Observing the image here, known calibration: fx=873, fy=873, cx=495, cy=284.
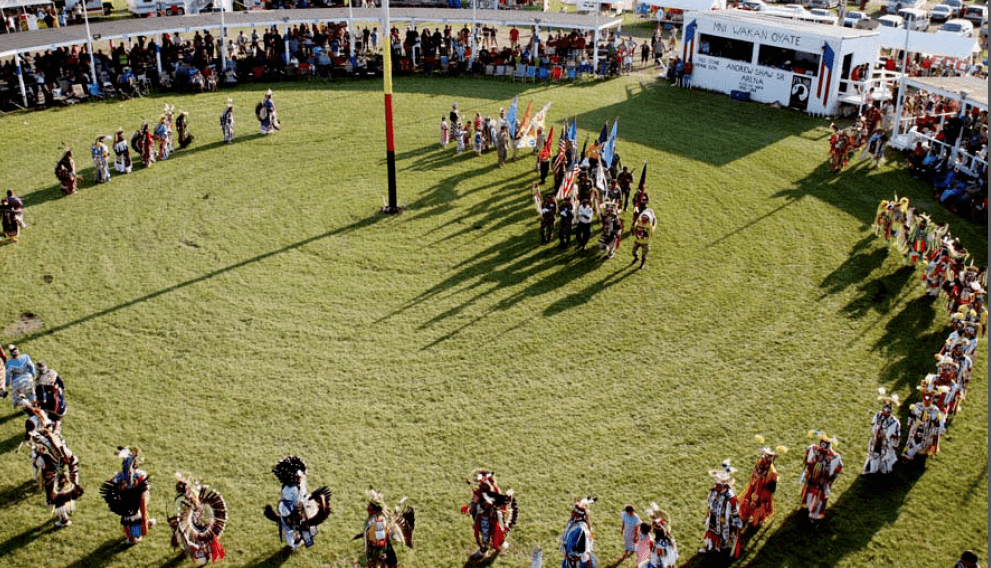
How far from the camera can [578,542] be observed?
13016 millimetres

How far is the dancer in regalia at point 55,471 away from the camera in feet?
47.6

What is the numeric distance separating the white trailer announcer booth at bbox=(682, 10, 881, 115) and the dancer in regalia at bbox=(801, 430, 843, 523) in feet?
81.2

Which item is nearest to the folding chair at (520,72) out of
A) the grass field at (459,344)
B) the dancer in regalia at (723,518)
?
the grass field at (459,344)

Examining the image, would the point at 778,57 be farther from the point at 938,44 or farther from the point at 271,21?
the point at 271,21

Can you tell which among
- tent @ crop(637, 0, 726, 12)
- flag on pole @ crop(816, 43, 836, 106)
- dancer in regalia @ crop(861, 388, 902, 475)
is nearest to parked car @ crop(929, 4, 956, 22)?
tent @ crop(637, 0, 726, 12)

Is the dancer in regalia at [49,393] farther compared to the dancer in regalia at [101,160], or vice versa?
the dancer in regalia at [101,160]

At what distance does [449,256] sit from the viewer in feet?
77.7

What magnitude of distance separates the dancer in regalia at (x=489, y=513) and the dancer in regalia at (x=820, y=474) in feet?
16.3

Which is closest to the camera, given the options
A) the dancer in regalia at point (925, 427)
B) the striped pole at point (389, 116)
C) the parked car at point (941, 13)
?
the dancer in regalia at point (925, 427)

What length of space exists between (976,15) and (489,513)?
57405 mm

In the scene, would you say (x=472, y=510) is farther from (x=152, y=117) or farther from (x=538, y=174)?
(x=152, y=117)

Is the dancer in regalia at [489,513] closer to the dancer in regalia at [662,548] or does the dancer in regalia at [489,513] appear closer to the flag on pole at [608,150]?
the dancer in regalia at [662,548]

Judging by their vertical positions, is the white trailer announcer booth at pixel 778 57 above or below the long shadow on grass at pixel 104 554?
above

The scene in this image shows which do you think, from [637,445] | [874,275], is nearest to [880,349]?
[874,275]
